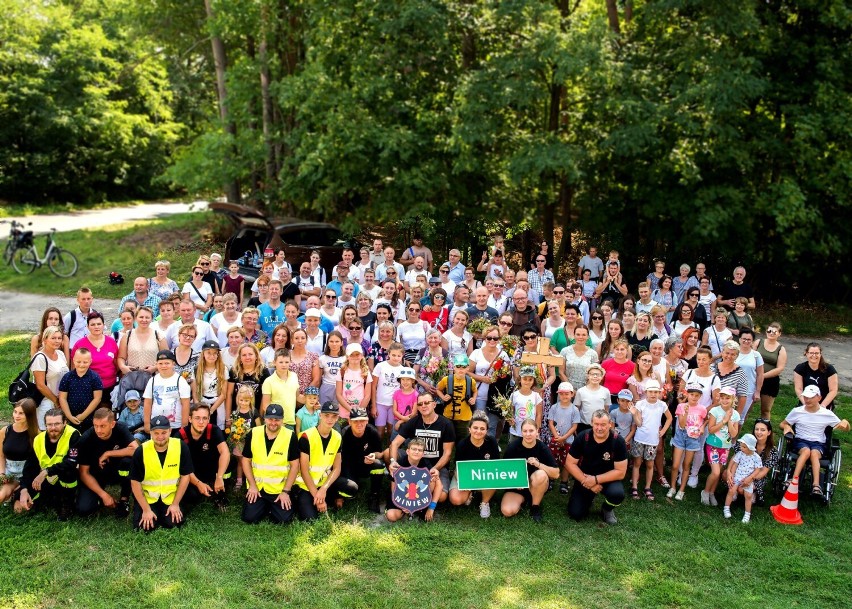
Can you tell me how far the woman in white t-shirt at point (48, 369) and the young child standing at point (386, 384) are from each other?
3.22m

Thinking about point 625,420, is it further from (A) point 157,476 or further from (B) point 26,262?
(B) point 26,262

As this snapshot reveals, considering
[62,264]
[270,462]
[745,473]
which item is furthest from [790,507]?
[62,264]

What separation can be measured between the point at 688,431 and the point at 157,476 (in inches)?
205

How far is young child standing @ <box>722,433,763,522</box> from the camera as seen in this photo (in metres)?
7.10

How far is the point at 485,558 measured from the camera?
6199 mm

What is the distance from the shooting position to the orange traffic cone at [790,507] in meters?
7.04

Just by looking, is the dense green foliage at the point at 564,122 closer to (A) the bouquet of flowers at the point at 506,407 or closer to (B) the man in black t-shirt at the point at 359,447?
(A) the bouquet of flowers at the point at 506,407

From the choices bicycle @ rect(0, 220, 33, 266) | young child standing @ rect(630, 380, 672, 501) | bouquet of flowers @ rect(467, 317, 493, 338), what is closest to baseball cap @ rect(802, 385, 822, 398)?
young child standing @ rect(630, 380, 672, 501)

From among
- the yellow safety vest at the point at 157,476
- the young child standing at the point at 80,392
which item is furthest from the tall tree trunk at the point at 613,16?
the yellow safety vest at the point at 157,476

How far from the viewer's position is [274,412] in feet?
22.2

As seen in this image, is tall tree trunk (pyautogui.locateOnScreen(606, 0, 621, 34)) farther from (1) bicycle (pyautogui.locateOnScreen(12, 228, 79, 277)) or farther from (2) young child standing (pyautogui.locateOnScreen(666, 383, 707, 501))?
(1) bicycle (pyautogui.locateOnScreen(12, 228, 79, 277))

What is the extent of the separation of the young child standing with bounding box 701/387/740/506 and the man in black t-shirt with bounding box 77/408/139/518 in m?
5.65

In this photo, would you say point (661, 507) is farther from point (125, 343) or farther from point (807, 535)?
point (125, 343)

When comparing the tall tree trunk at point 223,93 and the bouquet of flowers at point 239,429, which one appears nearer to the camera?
the bouquet of flowers at point 239,429
